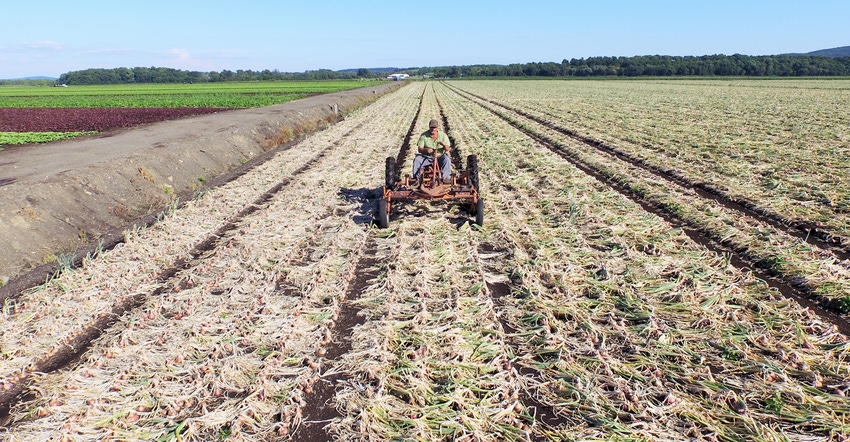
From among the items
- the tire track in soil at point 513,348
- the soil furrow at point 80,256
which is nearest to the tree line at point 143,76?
the soil furrow at point 80,256

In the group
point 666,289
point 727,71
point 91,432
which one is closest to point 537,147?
point 666,289

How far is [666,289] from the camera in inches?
215

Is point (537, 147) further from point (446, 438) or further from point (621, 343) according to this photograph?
point (446, 438)

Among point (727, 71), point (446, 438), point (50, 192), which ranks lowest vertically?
point (446, 438)

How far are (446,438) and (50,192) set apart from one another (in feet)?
30.4

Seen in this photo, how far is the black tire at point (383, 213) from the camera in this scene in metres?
7.96

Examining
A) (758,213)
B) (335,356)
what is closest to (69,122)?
(335,356)

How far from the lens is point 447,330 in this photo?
15.7 ft

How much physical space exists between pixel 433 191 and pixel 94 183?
746 cm

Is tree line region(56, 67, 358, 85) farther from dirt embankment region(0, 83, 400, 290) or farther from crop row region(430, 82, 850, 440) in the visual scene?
crop row region(430, 82, 850, 440)

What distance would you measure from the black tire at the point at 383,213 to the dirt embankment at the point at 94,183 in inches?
174

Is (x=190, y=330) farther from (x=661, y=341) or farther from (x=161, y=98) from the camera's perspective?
(x=161, y=98)

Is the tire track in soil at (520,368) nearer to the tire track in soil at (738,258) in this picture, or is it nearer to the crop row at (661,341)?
the crop row at (661,341)

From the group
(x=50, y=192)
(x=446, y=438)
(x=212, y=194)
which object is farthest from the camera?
(x=212, y=194)
